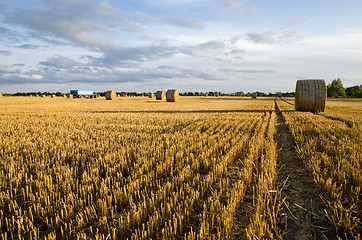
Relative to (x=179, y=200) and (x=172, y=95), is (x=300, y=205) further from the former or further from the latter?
(x=172, y=95)

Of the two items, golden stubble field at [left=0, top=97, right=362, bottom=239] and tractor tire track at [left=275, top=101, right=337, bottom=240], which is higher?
golden stubble field at [left=0, top=97, right=362, bottom=239]

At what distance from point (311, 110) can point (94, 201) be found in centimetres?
1693

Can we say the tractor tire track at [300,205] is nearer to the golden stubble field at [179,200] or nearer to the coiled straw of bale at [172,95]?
the golden stubble field at [179,200]

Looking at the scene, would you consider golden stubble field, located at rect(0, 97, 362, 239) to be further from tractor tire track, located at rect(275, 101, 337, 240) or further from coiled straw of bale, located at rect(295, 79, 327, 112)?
coiled straw of bale, located at rect(295, 79, 327, 112)

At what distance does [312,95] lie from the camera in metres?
15.7

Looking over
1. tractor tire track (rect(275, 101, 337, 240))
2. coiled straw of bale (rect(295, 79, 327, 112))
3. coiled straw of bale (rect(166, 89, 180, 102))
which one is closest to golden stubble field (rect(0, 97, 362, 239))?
tractor tire track (rect(275, 101, 337, 240))

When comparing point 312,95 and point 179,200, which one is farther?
point 312,95

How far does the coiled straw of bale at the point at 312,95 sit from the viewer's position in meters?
15.5

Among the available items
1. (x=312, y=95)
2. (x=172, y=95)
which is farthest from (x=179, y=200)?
(x=172, y=95)

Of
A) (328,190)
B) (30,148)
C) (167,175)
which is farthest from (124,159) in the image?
(328,190)

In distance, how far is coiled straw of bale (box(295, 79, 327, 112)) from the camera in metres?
15.5

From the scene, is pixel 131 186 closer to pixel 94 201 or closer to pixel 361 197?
pixel 94 201

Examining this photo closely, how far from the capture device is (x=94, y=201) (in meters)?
3.02

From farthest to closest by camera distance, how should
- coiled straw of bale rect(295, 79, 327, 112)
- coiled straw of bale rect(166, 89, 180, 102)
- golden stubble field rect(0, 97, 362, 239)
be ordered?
coiled straw of bale rect(166, 89, 180, 102) < coiled straw of bale rect(295, 79, 327, 112) < golden stubble field rect(0, 97, 362, 239)
